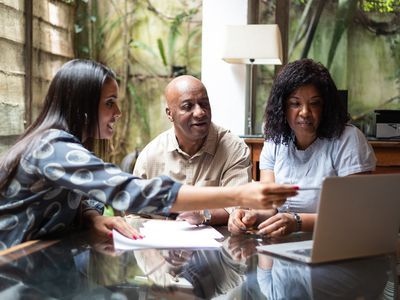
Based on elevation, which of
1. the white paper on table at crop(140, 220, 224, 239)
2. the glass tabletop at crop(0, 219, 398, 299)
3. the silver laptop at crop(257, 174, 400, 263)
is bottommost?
the white paper on table at crop(140, 220, 224, 239)

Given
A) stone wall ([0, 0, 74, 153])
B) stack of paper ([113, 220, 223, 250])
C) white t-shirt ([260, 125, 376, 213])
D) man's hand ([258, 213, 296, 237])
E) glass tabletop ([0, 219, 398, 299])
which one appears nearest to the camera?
glass tabletop ([0, 219, 398, 299])

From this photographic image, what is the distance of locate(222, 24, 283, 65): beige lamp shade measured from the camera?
3.39 m

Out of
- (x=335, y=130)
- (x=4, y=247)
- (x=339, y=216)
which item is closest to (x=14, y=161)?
(x=4, y=247)

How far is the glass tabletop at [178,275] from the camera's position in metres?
0.96

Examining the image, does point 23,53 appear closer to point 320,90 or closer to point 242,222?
point 320,90

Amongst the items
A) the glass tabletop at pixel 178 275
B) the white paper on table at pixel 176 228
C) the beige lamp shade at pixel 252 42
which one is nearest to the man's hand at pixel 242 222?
the white paper on table at pixel 176 228

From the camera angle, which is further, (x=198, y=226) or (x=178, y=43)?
(x=178, y=43)

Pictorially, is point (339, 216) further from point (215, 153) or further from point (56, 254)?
point (215, 153)

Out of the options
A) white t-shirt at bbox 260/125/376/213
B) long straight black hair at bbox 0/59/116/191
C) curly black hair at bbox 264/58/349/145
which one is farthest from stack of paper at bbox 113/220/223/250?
curly black hair at bbox 264/58/349/145

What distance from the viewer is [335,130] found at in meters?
2.00

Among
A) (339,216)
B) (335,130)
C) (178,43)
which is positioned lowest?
(339,216)

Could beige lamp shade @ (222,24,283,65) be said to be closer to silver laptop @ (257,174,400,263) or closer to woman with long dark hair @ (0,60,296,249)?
woman with long dark hair @ (0,60,296,249)

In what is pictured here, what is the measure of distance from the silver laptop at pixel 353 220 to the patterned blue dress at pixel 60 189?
1.10 ft

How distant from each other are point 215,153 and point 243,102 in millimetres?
1613
